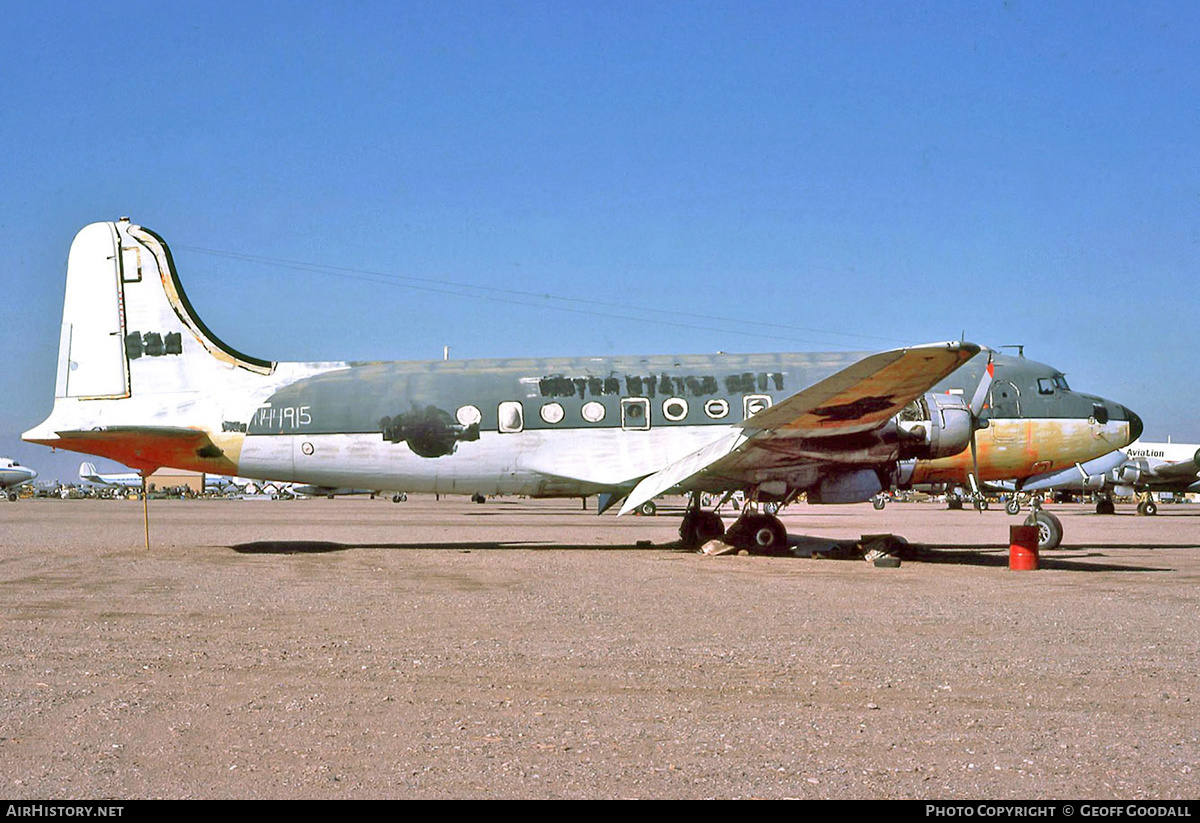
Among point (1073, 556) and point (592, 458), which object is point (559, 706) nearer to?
point (592, 458)

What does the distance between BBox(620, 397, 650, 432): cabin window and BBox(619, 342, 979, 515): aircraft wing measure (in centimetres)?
125

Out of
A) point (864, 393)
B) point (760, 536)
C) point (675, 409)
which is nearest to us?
point (864, 393)

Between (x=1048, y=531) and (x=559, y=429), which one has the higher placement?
(x=559, y=429)

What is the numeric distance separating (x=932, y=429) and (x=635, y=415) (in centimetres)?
623

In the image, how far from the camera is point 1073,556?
22812mm

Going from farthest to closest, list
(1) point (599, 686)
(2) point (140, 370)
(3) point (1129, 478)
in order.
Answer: (3) point (1129, 478)
(2) point (140, 370)
(1) point (599, 686)

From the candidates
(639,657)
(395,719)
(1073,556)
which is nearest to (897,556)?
(1073,556)

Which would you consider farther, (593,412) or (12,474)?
(12,474)

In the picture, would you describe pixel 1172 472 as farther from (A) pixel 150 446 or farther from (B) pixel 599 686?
(B) pixel 599 686

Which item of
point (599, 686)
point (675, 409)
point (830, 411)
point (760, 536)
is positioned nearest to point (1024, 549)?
point (830, 411)

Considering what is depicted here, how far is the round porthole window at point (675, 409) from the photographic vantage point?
23188 mm

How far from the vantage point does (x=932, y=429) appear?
837 inches

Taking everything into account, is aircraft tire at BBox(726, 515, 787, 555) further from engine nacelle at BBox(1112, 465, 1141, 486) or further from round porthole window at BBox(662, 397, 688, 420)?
engine nacelle at BBox(1112, 465, 1141, 486)

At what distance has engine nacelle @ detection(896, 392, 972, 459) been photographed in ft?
69.5
